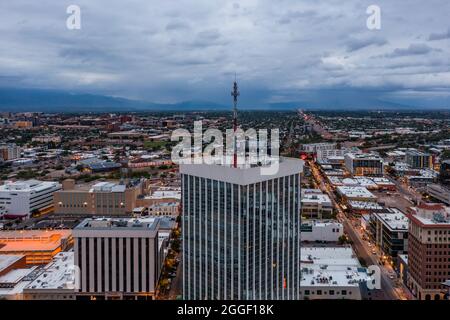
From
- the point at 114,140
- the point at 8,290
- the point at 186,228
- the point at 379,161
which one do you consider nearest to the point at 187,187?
the point at 186,228

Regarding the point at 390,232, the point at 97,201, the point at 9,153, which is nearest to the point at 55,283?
the point at 97,201

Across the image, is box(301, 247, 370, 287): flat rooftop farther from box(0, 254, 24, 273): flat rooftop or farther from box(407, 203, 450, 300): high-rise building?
box(0, 254, 24, 273): flat rooftop

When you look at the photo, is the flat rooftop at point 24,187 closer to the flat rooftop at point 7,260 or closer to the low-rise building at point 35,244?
the low-rise building at point 35,244

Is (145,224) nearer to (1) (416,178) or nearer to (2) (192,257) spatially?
(2) (192,257)

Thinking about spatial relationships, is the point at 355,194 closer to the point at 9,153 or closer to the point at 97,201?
the point at 97,201

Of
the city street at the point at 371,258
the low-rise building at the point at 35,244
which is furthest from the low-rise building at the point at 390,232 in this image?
the low-rise building at the point at 35,244

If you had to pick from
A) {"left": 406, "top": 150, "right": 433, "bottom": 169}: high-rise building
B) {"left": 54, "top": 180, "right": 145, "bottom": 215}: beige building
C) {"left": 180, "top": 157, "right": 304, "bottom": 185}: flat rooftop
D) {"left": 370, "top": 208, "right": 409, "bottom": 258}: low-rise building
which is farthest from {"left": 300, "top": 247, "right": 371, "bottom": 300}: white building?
{"left": 406, "top": 150, "right": 433, "bottom": 169}: high-rise building
